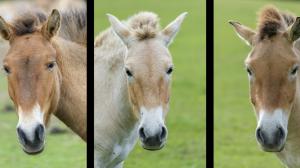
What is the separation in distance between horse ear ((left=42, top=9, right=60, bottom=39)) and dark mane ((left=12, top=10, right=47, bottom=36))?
62 mm

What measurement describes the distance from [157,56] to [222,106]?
128 inches

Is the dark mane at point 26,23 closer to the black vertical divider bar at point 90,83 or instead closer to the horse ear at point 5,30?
the horse ear at point 5,30

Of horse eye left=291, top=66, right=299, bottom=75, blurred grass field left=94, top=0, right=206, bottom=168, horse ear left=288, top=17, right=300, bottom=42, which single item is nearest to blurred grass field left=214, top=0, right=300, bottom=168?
blurred grass field left=94, top=0, right=206, bottom=168

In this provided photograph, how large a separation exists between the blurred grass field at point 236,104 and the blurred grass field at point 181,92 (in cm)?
23

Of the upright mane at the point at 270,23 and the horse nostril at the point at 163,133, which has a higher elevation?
the upright mane at the point at 270,23

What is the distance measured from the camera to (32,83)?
299cm

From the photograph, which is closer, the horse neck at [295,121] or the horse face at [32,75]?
the horse face at [32,75]

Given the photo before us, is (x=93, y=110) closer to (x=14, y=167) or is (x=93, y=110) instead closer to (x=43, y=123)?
(x=43, y=123)

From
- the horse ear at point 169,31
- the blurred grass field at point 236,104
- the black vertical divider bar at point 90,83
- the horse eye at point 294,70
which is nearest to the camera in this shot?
the horse eye at point 294,70

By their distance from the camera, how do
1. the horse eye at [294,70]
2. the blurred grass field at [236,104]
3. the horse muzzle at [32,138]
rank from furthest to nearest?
the blurred grass field at [236,104]
the horse eye at [294,70]
the horse muzzle at [32,138]

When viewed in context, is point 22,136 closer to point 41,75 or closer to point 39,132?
point 39,132

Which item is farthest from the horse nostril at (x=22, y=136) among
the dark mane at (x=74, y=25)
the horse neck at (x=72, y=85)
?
the dark mane at (x=74, y=25)

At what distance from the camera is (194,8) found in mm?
10156

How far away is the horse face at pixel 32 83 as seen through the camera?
9.52 feet
